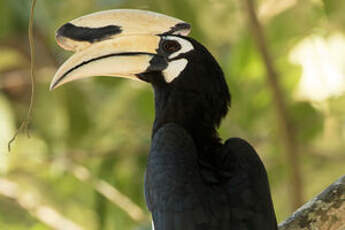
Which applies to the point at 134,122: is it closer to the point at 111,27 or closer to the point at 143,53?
the point at 143,53

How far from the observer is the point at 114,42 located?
381 centimetres

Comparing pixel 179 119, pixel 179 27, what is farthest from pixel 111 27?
pixel 179 119

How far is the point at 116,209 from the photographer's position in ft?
18.7

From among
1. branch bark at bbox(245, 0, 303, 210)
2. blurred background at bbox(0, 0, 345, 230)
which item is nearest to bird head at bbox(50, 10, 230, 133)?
branch bark at bbox(245, 0, 303, 210)

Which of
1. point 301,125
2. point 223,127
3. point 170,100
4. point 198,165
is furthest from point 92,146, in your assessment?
point 198,165

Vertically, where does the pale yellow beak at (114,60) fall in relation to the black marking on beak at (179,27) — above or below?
below

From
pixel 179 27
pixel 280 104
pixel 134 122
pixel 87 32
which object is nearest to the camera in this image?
pixel 87 32

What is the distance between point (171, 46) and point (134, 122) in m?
2.05

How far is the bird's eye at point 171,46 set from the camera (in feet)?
12.8

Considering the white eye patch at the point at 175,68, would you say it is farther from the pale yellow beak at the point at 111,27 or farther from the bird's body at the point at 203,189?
the bird's body at the point at 203,189

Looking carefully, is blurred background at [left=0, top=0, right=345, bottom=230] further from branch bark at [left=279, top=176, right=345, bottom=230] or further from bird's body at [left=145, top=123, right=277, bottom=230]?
branch bark at [left=279, top=176, right=345, bottom=230]

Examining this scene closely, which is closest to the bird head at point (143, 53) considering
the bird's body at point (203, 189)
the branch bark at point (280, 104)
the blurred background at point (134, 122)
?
the bird's body at point (203, 189)

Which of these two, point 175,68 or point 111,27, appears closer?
point 111,27

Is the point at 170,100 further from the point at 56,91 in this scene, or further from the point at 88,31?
the point at 56,91
